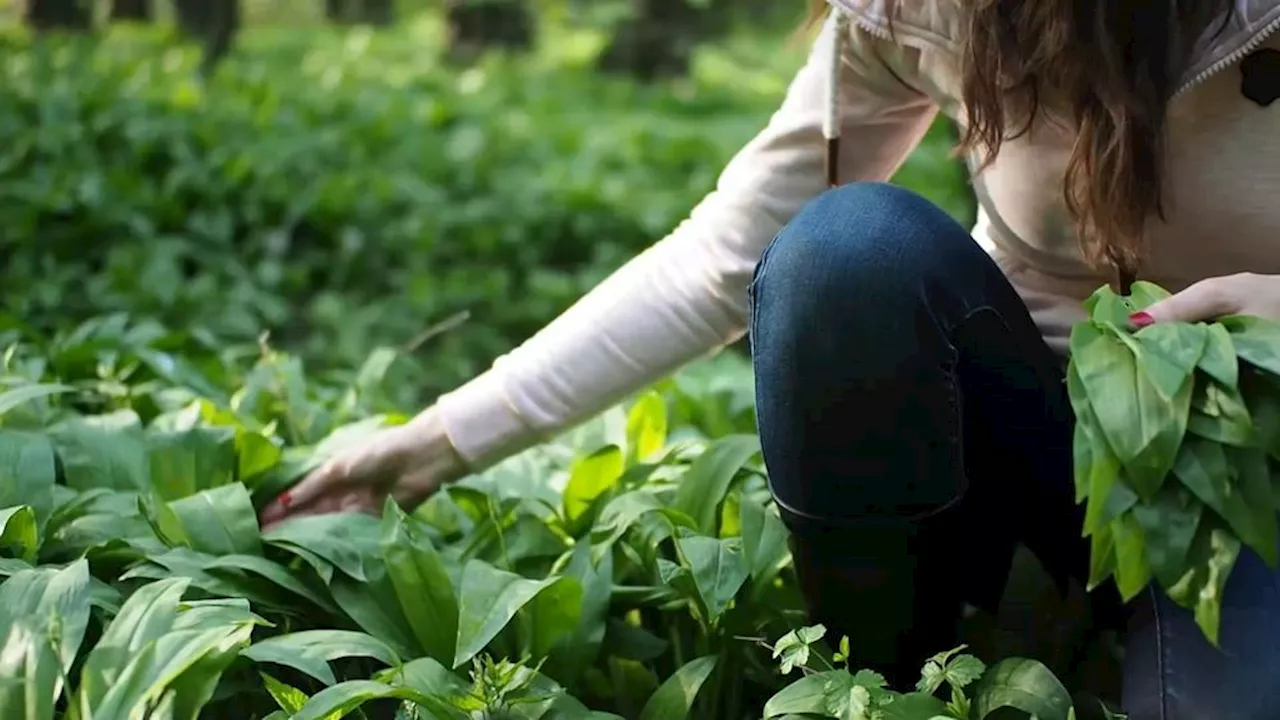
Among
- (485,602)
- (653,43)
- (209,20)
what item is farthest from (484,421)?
(653,43)

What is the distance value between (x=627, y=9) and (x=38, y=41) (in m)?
3.21

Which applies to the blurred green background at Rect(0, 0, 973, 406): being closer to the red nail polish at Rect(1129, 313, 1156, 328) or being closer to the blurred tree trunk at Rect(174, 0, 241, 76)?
the blurred tree trunk at Rect(174, 0, 241, 76)

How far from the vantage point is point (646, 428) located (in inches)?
84.2

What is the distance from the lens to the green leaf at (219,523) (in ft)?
5.29

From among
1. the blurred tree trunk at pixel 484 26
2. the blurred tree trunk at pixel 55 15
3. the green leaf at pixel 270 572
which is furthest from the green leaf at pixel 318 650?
the blurred tree trunk at pixel 484 26

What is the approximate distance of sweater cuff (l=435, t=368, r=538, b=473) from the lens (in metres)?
1.65

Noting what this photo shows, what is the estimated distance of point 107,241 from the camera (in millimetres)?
3705

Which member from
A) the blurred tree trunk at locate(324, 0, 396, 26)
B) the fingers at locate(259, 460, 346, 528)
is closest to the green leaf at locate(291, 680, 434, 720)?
the fingers at locate(259, 460, 346, 528)

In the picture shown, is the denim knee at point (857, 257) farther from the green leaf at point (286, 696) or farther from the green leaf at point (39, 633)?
the green leaf at point (39, 633)

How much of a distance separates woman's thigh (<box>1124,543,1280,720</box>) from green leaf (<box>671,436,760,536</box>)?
0.56 metres

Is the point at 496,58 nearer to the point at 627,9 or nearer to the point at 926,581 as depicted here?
the point at 627,9

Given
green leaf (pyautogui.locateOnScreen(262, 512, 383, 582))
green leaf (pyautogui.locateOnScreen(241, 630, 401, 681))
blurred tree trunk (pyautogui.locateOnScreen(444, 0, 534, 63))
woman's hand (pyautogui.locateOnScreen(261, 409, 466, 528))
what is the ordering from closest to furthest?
green leaf (pyautogui.locateOnScreen(241, 630, 401, 681)) → green leaf (pyautogui.locateOnScreen(262, 512, 383, 582)) → woman's hand (pyautogui.locateOnScreen(261, 409, 466, 528)) → blurred tree trunk (pyautogui.locateOnScreen(444, 0, 534, 63))

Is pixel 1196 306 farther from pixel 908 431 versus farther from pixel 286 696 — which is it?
pixel 286 696

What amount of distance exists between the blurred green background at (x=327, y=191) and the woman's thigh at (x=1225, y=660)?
715 millimetres
